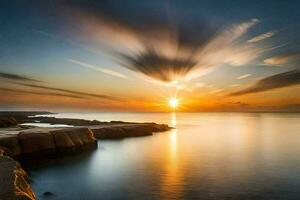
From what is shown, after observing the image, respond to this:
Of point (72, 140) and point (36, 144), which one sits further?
point (72, 140)

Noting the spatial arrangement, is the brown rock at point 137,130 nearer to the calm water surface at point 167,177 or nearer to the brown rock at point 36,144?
the calm water surface at point 167,177

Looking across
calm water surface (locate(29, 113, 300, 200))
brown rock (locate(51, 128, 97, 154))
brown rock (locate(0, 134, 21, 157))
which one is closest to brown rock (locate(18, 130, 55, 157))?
brown rock (locate(0, 134, 21, 157))

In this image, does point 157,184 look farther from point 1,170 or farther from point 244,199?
point 1,170

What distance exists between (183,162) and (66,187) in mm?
22571

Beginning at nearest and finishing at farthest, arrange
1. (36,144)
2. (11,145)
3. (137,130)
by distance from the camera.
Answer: (11,145) → (36,144) → (137,130)

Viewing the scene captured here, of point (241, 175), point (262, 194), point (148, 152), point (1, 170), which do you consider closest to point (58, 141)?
point (148, 152)

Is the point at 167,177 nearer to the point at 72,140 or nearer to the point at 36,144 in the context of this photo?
the point at 36,144

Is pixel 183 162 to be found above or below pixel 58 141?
Result: below

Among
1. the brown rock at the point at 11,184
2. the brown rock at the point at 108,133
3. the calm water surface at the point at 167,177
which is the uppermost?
the brown rock at the point at 108,133

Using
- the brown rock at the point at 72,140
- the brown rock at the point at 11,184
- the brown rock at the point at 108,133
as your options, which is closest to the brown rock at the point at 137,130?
the brown rock at the point at 108,133

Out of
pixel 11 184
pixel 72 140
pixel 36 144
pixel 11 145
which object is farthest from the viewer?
pixel 72 140

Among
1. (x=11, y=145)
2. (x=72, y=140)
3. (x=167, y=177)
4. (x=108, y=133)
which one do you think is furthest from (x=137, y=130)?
(x=167, y=177)

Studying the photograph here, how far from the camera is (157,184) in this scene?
29531 millimetres

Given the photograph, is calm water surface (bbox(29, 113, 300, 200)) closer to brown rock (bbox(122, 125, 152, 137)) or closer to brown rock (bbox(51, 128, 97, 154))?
brown rock (bbox(51, 128, 97, 154))
